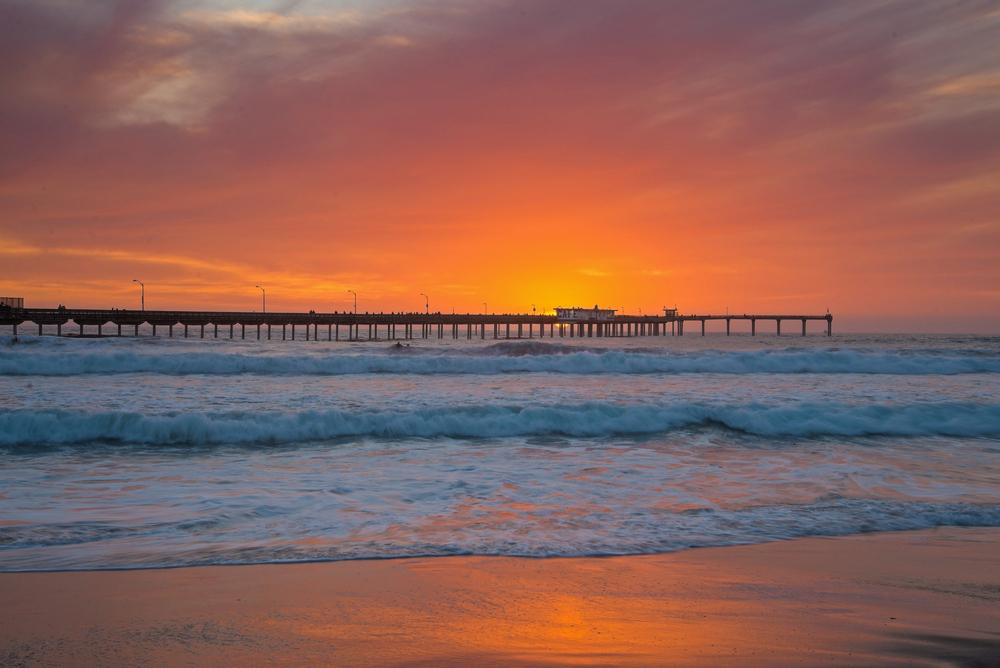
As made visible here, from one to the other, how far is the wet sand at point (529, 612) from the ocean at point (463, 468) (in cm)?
63

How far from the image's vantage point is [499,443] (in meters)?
14.2

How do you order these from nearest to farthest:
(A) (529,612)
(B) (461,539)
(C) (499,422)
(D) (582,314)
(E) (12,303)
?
(A) (529,612) → (B) (461,539) → (C) (499,422) → (E) (12,303) → (D) (582,314)

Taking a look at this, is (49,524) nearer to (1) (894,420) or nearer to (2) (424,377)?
(1) (894,420)

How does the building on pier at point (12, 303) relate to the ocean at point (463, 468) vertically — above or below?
above

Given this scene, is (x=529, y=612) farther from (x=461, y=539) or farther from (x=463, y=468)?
(x=463, y=468)

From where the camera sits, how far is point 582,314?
451 ft

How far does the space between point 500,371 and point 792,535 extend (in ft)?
84.6

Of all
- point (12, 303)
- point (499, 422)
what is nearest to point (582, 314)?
point (12, 303)

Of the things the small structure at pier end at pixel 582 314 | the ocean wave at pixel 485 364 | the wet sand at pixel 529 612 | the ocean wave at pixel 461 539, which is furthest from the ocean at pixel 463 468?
the small structure at pier end at pixel 582 314

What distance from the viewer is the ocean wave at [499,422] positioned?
1432 cm

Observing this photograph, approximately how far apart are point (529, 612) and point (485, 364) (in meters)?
29.6

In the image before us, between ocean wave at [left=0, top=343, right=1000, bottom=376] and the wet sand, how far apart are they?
84.3 ft

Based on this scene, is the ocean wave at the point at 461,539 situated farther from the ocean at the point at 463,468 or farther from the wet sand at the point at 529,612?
the wet sand at the point at 529,612

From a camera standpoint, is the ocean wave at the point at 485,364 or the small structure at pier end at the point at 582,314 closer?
the ocean wave at the point at 485,364
